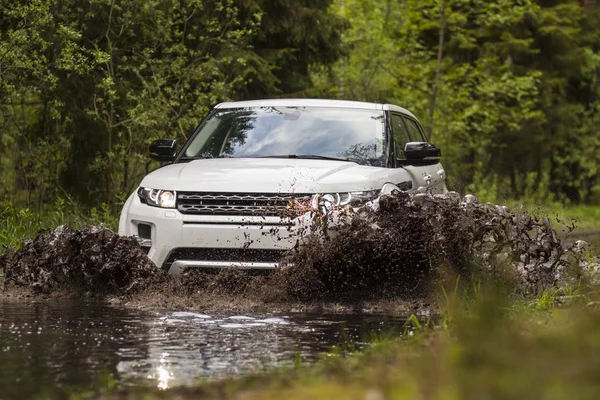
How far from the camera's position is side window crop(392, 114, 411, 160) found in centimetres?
1165

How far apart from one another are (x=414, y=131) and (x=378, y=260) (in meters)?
3.72

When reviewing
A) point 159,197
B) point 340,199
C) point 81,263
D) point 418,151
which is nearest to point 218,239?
point 159,197

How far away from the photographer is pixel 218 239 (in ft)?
32.2

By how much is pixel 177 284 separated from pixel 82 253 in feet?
3.28

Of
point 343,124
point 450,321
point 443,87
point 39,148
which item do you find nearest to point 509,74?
point 443,87

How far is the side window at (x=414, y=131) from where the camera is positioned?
1297 centimetres

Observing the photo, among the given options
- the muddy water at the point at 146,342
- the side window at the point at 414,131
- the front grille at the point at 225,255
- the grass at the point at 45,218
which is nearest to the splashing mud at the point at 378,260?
the front grille at the point at 225,255

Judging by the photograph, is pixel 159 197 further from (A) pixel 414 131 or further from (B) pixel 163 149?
(A) pixel 414 131

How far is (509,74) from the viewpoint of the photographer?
2755 centimetres

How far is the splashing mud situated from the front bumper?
0.33 feet

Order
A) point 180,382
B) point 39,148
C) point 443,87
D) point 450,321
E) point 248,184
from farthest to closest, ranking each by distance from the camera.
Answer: point 443,87 → point 39,148 → point 248,184 → point 450,321 → point 180,382

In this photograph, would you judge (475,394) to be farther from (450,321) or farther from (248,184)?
(248,184)

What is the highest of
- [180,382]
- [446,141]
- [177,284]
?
[180,382]

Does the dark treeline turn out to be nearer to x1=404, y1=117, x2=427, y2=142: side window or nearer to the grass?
the grass
